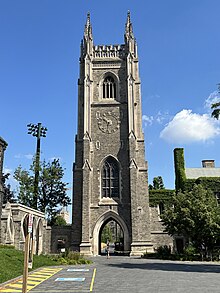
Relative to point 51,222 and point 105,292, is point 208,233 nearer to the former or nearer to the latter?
point 105,292

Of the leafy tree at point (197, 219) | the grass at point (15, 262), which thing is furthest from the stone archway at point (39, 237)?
the leafy tree at point (197, 219)

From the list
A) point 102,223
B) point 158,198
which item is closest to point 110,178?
point 102,223

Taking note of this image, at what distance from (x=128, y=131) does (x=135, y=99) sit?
4.51 metres

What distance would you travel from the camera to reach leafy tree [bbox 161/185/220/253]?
25.5m

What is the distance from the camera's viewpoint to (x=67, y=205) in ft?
136

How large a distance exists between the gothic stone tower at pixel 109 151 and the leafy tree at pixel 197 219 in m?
5.57

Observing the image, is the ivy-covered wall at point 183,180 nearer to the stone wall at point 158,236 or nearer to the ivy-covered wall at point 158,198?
the ivy-covered wall at point 158,198

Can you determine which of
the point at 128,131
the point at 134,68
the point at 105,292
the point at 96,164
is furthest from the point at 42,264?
the point at 134,68

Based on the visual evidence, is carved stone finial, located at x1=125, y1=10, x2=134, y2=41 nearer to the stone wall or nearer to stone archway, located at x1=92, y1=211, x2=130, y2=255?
stone archway, located at x1=92, y1=211, x2=130, y2=255

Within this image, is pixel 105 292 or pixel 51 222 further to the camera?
pixel 51 222


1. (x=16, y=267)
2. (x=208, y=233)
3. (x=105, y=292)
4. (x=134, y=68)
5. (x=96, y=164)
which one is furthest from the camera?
(x=134, y=68)

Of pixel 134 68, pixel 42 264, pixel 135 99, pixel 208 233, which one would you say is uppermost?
pixel 134 68

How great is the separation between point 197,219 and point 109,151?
44.4 ft

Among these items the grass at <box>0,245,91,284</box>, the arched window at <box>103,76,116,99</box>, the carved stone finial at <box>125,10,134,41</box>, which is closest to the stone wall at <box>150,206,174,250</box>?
the grass at <box>0,245,91,284</box>
